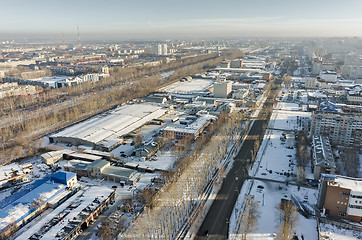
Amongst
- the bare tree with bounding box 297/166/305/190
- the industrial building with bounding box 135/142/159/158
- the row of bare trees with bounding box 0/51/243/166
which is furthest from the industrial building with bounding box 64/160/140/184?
the bare tree with bounding box 297/166/305/190

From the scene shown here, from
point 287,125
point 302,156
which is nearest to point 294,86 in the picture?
point 287,125

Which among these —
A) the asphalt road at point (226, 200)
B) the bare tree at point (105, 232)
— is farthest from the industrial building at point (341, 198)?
the bare tree at point (105, 232)

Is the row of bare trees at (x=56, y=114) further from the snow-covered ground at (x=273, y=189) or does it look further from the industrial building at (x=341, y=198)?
the industrial building at (x=341, y=198)

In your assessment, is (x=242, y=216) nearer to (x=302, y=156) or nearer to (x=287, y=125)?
(x=302, y=156)

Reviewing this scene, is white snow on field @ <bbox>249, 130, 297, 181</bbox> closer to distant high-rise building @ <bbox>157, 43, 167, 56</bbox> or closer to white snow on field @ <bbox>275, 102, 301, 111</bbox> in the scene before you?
white snow on field @ <bbox>275, 102, 301, 111</bbox>

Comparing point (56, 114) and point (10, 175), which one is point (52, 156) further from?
point (56, 114)
